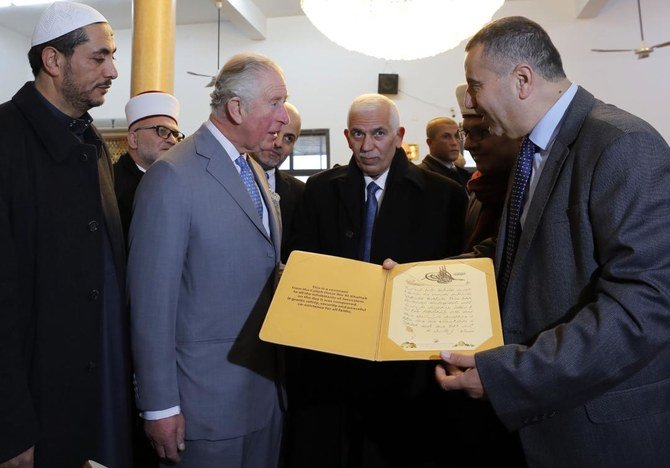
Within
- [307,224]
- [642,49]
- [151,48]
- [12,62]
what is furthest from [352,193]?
[12,62]

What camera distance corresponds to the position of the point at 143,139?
3.17 metres

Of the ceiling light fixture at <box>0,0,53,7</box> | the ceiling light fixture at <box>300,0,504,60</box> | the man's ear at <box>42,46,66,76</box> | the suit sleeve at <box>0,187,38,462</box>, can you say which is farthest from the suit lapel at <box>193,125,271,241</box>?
the ceiling light fixture at <box>0,0,53,7</box>

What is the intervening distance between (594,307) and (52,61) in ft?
5.70

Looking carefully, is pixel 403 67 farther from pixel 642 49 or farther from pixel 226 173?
pixel 226 173

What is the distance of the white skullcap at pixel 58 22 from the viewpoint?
178 cm

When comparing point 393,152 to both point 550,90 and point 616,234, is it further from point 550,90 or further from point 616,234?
point 616,234

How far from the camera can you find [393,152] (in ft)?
9.02

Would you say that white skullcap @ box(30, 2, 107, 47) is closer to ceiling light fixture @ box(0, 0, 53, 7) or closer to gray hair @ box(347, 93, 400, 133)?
gray hair @ box(347, 93, 400, 133)

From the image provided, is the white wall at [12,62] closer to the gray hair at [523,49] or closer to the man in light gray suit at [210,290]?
the man in light gray suit at [210,290]

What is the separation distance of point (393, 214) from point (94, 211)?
1.33 m

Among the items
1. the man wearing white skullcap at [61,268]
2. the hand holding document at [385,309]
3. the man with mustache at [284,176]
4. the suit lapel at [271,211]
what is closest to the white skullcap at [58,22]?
the man wearing white skullcap at [61,268]

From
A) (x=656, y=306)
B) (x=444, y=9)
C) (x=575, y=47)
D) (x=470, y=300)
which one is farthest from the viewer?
(x=575, y=47)

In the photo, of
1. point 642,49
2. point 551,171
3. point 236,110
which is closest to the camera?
point 551,171

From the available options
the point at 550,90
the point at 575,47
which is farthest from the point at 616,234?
the point at 575,47
